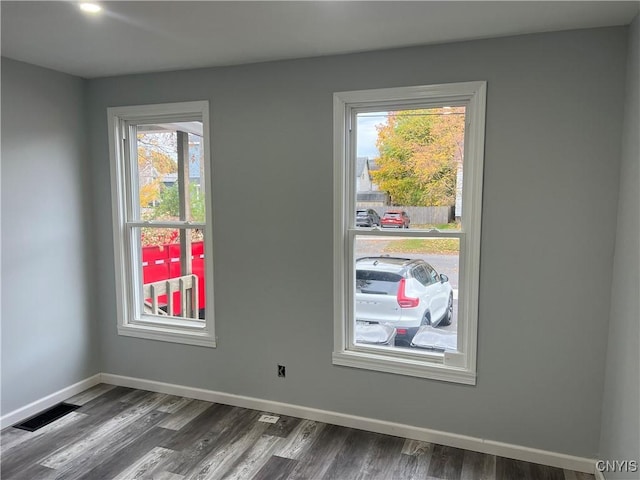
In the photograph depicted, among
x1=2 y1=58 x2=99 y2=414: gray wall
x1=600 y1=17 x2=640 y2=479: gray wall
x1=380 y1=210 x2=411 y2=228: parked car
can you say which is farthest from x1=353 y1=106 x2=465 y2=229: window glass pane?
x1=2 y1=58 x2=99 y2=414: gray wall

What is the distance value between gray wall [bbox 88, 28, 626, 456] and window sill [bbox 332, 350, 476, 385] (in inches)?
2.2

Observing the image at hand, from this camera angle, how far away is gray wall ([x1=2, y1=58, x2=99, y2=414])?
9.38ft

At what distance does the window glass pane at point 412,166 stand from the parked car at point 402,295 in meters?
0.28

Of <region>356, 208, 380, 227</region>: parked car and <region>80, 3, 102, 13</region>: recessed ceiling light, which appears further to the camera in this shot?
<region>356, 208, 380, 227</region>: parked car

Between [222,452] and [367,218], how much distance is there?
172 cm

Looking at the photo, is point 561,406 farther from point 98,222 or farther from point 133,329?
point 98,222

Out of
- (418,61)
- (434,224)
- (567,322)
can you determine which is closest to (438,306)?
(434,224)

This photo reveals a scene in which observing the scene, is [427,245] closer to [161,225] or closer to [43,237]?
[161,225]

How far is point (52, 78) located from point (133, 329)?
198 centimetres

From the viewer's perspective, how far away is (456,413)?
8.70 feet

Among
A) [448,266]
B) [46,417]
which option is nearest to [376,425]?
[448,266]

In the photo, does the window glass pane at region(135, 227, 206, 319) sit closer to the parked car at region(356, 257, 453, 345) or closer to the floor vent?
→ the floor vent

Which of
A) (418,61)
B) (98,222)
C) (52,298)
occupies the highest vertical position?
(418,61)

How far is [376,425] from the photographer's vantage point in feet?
9.27
